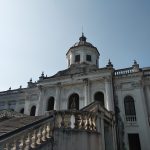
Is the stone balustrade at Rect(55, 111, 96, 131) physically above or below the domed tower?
below

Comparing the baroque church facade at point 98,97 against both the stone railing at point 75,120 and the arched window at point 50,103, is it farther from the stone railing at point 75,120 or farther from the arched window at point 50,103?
the stone railing at point 75,120

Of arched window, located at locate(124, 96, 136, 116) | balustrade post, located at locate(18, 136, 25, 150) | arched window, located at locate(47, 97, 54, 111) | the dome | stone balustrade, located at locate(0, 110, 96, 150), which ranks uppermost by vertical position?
the dome

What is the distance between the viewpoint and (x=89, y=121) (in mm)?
8805

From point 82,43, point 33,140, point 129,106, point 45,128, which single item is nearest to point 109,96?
point 129,106

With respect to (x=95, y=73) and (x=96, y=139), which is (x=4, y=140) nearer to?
(x=96, y=139)

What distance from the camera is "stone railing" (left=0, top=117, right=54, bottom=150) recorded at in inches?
195

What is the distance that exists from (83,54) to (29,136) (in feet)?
64.4

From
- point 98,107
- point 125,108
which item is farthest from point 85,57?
point 98,107

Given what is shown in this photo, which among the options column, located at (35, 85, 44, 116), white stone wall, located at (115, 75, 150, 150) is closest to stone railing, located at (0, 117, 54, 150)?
white stone wall, located at (115, 75, 150, 150)

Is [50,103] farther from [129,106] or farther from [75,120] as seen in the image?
[75,120]

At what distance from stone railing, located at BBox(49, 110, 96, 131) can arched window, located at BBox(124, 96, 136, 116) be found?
406 inches

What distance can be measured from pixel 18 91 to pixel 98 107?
1803 cm

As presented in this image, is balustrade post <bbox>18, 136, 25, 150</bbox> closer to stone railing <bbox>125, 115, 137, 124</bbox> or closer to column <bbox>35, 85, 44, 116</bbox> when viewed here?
stone railing <bbox>125, 115, 137, 124</bbox>

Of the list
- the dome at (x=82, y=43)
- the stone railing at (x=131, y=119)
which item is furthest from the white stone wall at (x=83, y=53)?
the stone railing at (x=131, y=119)
